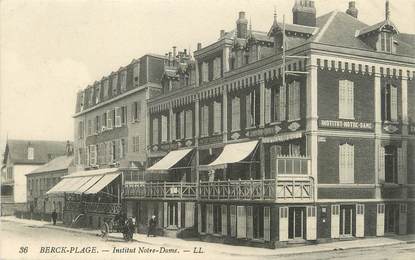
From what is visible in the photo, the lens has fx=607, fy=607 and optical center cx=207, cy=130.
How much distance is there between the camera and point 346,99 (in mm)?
30281

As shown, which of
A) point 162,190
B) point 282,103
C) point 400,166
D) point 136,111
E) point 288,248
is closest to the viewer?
point 288,248

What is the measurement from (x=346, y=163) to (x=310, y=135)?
8.79 feet

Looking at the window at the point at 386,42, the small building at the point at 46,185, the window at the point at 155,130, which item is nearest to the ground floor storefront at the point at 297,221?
the window at the point at 386,42

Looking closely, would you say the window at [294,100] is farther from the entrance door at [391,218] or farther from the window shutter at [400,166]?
the entrance door at [391,218]

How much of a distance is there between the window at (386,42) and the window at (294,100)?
5.15 meters

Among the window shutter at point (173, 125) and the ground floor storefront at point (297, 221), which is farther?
the window shutter at point (173, 125)

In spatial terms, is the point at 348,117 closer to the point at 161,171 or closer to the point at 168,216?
the point at 168,216

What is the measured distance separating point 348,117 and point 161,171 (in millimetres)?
16504

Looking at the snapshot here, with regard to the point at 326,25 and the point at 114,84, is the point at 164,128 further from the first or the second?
the point at 326,25

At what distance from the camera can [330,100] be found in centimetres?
2977

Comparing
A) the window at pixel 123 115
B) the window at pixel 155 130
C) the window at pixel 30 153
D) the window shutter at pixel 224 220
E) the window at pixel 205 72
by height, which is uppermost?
the window at pixel 205 72

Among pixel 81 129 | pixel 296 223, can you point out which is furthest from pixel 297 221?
pixel 81 129

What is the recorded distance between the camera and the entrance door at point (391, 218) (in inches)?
1236

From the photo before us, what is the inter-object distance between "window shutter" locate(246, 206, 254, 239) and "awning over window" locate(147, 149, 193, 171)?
10.4 meters
